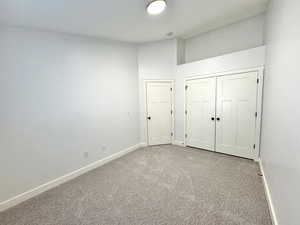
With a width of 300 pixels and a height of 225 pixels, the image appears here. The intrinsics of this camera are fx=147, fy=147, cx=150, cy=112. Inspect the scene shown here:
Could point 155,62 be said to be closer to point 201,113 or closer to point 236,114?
point 201,113

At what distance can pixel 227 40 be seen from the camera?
354cm

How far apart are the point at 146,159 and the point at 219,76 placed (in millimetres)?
2593

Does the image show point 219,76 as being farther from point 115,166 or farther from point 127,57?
point 115,166

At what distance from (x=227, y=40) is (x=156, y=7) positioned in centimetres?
220

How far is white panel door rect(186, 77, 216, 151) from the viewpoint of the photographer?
3.64 m

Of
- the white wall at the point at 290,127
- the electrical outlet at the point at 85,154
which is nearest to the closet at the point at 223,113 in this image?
the white wall at the point at 290,127

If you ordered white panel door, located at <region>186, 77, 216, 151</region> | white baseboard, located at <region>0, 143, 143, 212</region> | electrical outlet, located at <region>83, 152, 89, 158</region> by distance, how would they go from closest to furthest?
white baseboard, located at <region>0, 143, 143, 212</region> → electrical outlet, located at <region>83, 152, 89, 158</region> → white panel door, located at <region>186, 77, 216, 151</region>

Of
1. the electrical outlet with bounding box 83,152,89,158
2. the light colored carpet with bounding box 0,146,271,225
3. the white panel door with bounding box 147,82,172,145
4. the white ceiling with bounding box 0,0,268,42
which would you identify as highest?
the white ceiling with bounding box 0,0,268,42

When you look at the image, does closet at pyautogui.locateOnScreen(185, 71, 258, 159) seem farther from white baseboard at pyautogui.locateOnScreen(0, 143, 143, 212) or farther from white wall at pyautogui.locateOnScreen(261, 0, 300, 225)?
white baseboard at pyautogui.locateOnScreen(0, 143, 143, 212)

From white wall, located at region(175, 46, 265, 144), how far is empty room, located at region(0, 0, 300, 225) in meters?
0.03

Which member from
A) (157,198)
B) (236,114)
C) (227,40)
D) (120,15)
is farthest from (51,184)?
(227,40)

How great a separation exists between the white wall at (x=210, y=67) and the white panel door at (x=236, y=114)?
212mm

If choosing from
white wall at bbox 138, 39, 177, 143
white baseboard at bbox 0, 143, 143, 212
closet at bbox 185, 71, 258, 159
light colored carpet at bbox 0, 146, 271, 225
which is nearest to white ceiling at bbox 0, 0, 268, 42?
white wall at bbox 138, 39, 177, 143

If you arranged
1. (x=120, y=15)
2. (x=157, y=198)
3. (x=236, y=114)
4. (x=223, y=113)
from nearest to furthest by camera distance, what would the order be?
(x=157, y=198) → (x=120, y=15) → (x=236, y=114) → (x=223, y=113)
